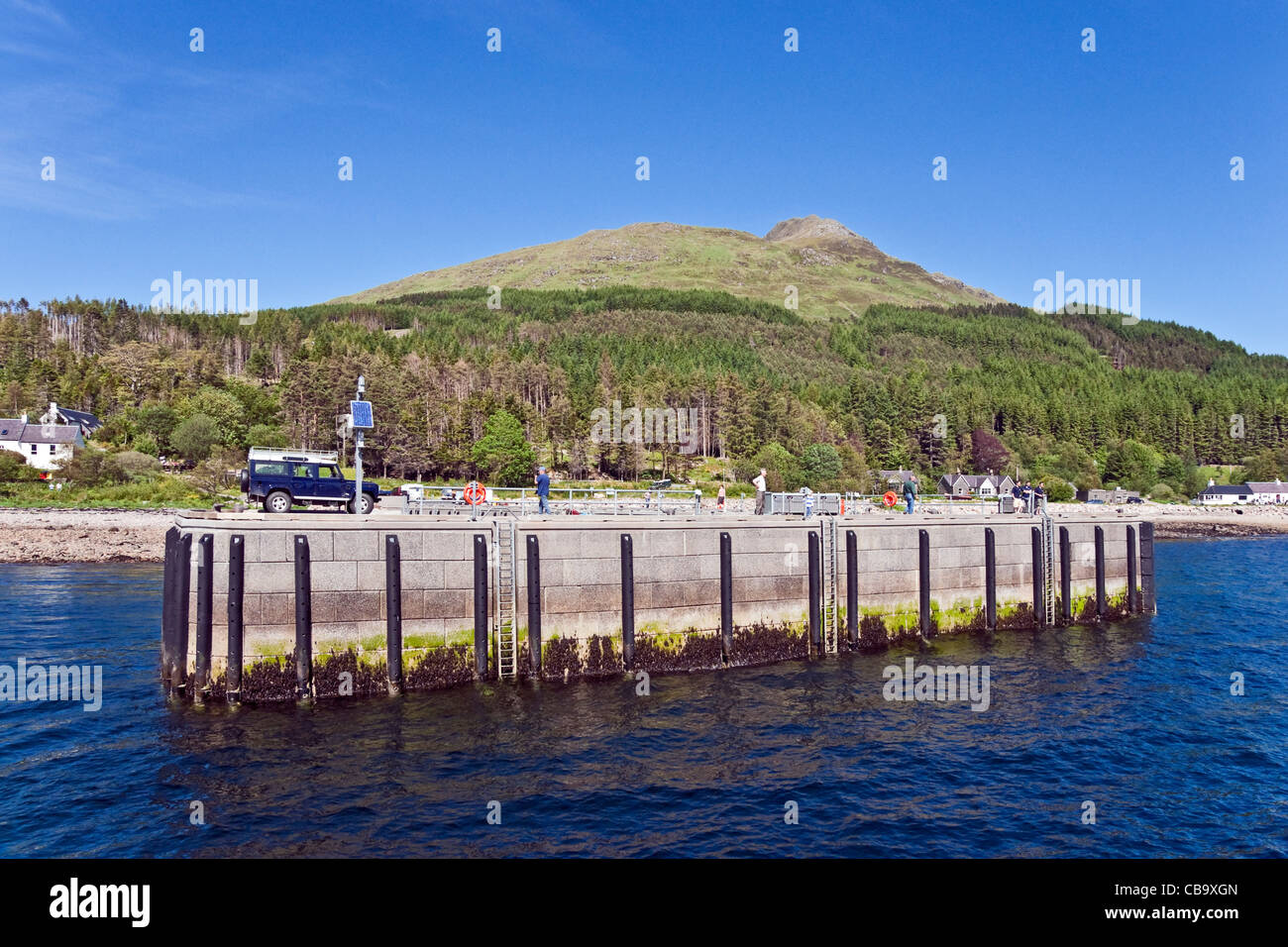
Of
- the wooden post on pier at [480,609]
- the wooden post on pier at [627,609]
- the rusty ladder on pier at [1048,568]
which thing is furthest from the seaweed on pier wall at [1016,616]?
the wooden post on pier at [480,609]

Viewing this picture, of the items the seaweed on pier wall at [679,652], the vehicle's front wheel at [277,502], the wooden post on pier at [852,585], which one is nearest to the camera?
the seaweed on pier wall at [679,652]

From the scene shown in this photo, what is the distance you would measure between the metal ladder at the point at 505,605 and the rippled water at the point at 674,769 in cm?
75

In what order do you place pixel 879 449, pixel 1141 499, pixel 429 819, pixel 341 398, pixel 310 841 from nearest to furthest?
1. pixel 310 841
2. pixel 429 819
3. pixel 341 398
4. pixel 1141 499
5. pixel 879 449

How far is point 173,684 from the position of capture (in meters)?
Answer: 21.9

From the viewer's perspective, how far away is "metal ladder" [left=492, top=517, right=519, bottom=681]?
949 inches

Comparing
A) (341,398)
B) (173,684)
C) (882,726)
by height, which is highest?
(341,398)

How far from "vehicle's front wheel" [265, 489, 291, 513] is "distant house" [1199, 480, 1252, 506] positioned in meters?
168

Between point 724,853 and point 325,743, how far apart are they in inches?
406

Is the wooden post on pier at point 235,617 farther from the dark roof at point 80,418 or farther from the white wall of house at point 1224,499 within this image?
the white wall of house at point 1224,499

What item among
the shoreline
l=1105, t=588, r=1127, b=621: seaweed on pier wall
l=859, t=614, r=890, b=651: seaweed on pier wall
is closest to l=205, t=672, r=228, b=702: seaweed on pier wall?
l=859, t=614, r=890, b=651: seaweed on pier wall

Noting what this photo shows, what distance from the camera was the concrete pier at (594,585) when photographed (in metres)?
21.9

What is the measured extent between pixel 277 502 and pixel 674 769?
21.5 m
